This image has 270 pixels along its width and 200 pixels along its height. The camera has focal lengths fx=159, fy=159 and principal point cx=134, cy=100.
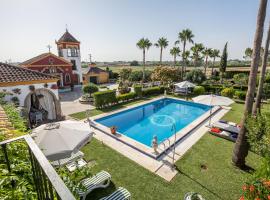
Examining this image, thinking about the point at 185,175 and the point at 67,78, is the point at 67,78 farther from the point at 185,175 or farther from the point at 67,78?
the point at 185,175

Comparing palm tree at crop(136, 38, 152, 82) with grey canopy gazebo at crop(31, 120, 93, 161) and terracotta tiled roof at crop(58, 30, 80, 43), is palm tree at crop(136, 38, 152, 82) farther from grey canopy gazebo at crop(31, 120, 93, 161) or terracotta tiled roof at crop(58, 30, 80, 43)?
grey canopy gazebo at crop(31, 120, 93, 161)

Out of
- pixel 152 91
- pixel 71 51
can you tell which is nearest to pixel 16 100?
pixel 152 91

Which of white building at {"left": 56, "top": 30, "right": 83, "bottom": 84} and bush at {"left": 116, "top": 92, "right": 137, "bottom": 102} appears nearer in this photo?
bush at {"left": 116, "top": 92, "right": 137, "bottom": 102}

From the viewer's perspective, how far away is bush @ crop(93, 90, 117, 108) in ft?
66.1

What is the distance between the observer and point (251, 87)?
8.03 meters

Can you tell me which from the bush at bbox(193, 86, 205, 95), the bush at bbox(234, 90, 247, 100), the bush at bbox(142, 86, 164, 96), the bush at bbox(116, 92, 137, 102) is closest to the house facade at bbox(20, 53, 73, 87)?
the bush at bbox(116, 92, 137, 102)

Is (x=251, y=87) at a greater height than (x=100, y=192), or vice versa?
(x=251, y=87)

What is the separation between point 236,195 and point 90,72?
42.7 metres

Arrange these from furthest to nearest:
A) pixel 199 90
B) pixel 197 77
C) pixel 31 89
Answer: pixel 197 77 < pixel 199 90 < pixel 31 89

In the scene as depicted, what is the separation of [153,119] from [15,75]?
1365 centimetres

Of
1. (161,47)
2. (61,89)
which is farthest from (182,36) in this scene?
(61,89)

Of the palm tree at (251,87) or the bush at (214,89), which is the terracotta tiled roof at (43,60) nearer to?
the bush at (214,89)

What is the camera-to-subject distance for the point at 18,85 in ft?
39.6

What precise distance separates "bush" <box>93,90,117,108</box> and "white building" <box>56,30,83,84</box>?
63.5 ft
